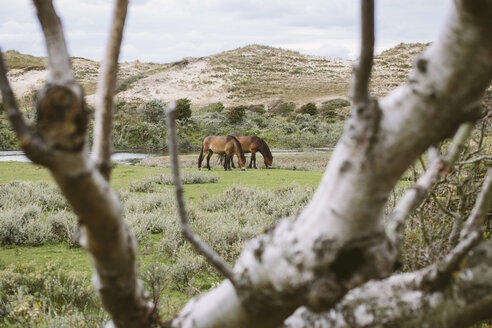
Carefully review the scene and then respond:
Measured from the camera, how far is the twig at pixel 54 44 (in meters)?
0.69

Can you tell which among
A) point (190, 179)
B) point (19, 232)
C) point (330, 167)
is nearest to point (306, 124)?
point (190, 179)

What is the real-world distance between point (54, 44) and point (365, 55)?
0.62 metres

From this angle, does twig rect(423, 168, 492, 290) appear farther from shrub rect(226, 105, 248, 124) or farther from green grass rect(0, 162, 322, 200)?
shrub rect(226, 105, 248, 124)

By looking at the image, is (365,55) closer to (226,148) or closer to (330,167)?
(330,167)

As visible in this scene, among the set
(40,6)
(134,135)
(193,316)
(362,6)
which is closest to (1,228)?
(193,316)

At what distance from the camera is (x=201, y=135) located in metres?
34.7

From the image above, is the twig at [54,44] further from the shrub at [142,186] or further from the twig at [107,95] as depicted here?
the shrub at [142,186]

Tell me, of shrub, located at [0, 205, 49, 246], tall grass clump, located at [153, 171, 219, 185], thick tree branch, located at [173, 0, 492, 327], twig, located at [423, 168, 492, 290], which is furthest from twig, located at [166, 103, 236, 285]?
tall grass clump, located at [153, 171, 219, 185]

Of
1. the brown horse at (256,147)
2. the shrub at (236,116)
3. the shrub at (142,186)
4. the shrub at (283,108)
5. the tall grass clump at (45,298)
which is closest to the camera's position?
the tall grass clump at (45,298)

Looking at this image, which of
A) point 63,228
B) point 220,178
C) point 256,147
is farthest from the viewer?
point 256,147

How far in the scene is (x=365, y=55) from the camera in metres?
0.72

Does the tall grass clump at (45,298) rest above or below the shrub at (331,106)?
below

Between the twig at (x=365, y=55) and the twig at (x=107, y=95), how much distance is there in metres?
0.55

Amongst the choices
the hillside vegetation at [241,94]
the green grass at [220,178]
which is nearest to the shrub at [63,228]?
the hillside vegetation at [241,94]
